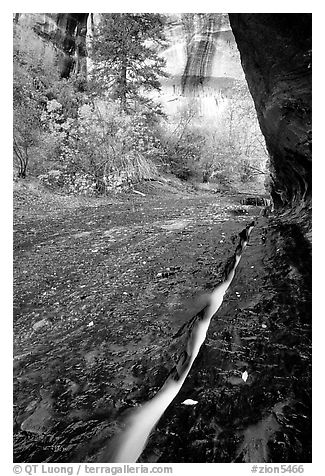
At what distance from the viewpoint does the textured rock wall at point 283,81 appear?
1920 millimetres

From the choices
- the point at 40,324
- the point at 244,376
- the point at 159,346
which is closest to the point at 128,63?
the point at 40,324

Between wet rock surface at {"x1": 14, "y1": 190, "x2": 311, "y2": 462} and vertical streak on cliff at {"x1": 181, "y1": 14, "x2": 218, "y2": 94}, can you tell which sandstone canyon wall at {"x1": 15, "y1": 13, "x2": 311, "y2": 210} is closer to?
wet rock surface at {"x1": 14, "y1": 190, "x2": 311, "y2": 462}

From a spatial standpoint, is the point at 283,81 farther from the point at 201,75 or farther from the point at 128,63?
the point at 201,75

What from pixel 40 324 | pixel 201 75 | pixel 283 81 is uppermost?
pixel 201 75

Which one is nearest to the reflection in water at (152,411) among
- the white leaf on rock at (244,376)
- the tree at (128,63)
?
the white leaf on rock at (244,376)

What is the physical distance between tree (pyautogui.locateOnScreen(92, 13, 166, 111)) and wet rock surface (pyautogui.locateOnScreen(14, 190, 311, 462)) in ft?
8.81

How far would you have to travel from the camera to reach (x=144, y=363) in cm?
176

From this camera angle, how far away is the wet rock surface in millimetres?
1233

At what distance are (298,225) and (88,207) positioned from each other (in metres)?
2.68

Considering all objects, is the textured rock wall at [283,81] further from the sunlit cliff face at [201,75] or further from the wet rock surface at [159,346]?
the sunlit cliff face at [201,75]

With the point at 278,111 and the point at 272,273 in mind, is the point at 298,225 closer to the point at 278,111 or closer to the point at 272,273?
the point at 272,273

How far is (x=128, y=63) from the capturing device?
4.89 meters

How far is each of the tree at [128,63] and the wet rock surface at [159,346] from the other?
2685 mm

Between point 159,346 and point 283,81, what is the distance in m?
1.88
